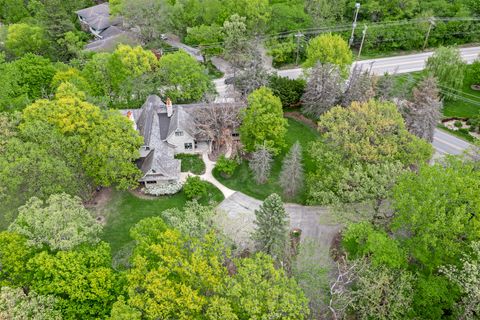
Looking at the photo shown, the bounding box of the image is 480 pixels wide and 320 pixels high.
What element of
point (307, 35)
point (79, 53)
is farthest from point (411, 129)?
point (79, 53)

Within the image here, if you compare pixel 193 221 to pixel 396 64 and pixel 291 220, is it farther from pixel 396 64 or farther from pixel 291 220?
pixel 396 64

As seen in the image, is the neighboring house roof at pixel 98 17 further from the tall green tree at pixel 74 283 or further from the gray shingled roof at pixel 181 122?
the tall green tree at pixel 74 283

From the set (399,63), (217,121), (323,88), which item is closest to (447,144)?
(323,88)

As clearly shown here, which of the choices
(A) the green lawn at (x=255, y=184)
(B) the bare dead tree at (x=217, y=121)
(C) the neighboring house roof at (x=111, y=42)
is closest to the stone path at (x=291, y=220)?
(A) the green lawn at (x=255, y=184)

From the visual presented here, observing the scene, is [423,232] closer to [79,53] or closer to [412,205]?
[412,205]

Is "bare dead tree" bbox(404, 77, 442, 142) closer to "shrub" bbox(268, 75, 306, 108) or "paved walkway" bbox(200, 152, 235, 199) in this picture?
"shrub" bbox(268, 75, 306, 108)

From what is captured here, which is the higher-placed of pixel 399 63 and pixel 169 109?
pixel 399 63
